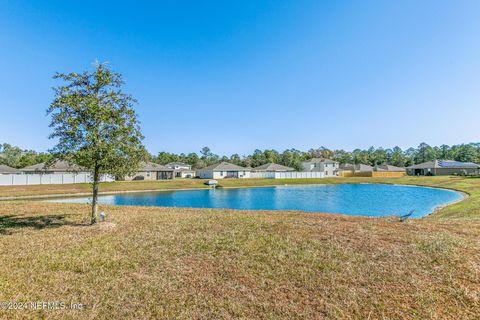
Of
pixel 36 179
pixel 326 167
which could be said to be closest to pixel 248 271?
pixel 36 179

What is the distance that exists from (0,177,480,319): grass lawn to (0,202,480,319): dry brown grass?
0.07 ft

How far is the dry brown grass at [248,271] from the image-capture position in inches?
163

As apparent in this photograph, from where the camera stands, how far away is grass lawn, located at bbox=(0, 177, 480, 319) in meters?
4.15

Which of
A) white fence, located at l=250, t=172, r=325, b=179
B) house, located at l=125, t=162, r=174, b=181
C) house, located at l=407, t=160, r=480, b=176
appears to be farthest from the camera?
house, located at l=407, t=160, r=480, b=176

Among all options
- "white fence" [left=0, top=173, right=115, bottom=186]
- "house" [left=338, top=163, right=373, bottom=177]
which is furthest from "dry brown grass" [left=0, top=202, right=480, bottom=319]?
"house" [left=338, top=163, right=373, bottom=177]

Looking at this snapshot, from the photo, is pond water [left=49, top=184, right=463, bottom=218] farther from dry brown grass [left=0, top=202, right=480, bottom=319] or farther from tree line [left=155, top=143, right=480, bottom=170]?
tree line [left=155, top=143, right=480, bottom=170]

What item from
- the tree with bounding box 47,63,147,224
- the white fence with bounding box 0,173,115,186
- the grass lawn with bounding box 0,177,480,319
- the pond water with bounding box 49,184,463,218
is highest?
the tree with bounding box 47,63,147,224

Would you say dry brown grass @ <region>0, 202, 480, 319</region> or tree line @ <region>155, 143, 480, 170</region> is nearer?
dry brown grass @ <region>0, 202, 480, 319</region>

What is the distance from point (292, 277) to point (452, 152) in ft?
340

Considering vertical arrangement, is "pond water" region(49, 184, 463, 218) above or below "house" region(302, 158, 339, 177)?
below

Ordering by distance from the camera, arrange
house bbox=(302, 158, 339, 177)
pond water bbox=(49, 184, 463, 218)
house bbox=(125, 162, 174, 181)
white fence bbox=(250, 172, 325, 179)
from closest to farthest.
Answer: pond water bbox=(49, 184, 463, 218) < house bbox=(125, 162, 174, 181) < white fence bbox=(250, 172, 325, 179) < house bbox=(302, 158, 339, 177)

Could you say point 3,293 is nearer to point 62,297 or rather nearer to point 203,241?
point 62,297

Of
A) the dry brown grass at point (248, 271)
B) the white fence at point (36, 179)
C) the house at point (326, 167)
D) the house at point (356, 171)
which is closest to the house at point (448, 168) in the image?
the house at point (356, 171)

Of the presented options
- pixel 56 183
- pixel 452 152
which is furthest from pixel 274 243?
pixel 452 152
